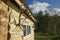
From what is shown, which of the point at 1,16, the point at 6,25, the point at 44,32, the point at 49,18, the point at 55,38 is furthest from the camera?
the point at 49,18

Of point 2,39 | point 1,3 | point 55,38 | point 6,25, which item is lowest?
point 55,38

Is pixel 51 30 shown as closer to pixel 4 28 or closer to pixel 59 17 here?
pixel 59 17

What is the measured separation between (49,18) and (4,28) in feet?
175

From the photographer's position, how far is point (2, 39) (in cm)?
360

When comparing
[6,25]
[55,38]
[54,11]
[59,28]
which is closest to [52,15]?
[54,11]

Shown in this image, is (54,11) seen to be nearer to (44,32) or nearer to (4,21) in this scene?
(44,32)

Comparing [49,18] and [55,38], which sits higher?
[49,18]

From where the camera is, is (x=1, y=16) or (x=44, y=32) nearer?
(x=1, y=16)

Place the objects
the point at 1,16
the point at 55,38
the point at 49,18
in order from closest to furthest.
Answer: the point at 1,16
the point at 55,38
the point at 49,18

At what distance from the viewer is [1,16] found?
11.5 ft

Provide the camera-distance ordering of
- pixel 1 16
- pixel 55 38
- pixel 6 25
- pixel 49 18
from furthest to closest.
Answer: pixel 49 18
pixel 55 38
pixel 6 25
pixel 1 16

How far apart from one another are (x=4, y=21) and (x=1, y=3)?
1.19 ft

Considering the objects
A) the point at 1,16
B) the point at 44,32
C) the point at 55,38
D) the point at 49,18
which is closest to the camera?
the point at 1,16

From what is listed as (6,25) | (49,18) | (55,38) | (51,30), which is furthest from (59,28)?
(6,25)
